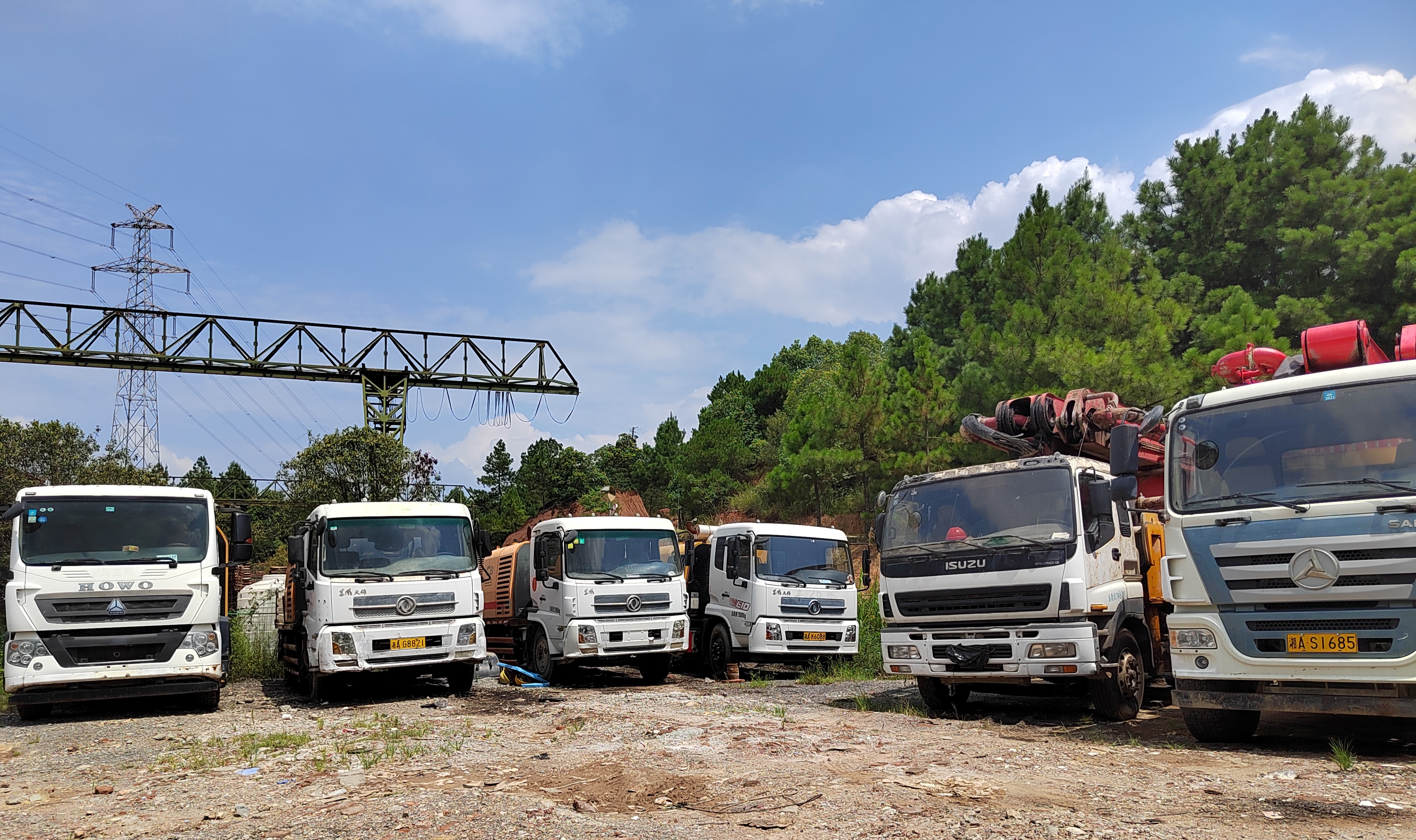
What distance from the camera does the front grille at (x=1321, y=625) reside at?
682 centimetres

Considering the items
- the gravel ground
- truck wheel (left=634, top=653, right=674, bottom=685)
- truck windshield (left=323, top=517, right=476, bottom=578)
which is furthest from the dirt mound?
truck wheel (left=634, top=653, right=674, bottom=685)

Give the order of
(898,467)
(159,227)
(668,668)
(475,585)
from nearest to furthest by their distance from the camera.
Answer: (475,585), (668,668), (898,467), (159,227)

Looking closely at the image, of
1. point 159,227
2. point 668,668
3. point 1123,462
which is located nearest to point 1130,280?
point 668,668

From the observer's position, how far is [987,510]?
31.9 feet

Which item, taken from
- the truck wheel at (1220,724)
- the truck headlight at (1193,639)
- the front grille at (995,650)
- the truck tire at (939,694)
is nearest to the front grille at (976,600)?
the front grille at (995,650)

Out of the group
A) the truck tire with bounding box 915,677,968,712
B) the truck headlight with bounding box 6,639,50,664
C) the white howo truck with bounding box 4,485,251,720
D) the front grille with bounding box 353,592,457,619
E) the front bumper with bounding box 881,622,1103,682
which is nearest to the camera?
the front bumper with bounding box 881,622,1103,682

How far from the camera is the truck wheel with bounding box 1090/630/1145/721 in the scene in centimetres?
921

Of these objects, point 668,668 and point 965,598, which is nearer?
point 965,598

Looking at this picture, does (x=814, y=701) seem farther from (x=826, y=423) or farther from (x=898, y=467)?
(x=826, y=423)

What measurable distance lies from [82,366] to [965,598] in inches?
991

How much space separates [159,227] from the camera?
35.2 metres

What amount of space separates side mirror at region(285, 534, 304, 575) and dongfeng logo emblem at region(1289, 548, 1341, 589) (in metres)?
11.1

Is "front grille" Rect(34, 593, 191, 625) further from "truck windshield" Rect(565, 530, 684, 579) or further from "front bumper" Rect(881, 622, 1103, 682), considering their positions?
"front bumper" Rect(881, 622, 1103, 682)

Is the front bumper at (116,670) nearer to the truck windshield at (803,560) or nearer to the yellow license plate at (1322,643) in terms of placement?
the truck windshield at (803,560)
